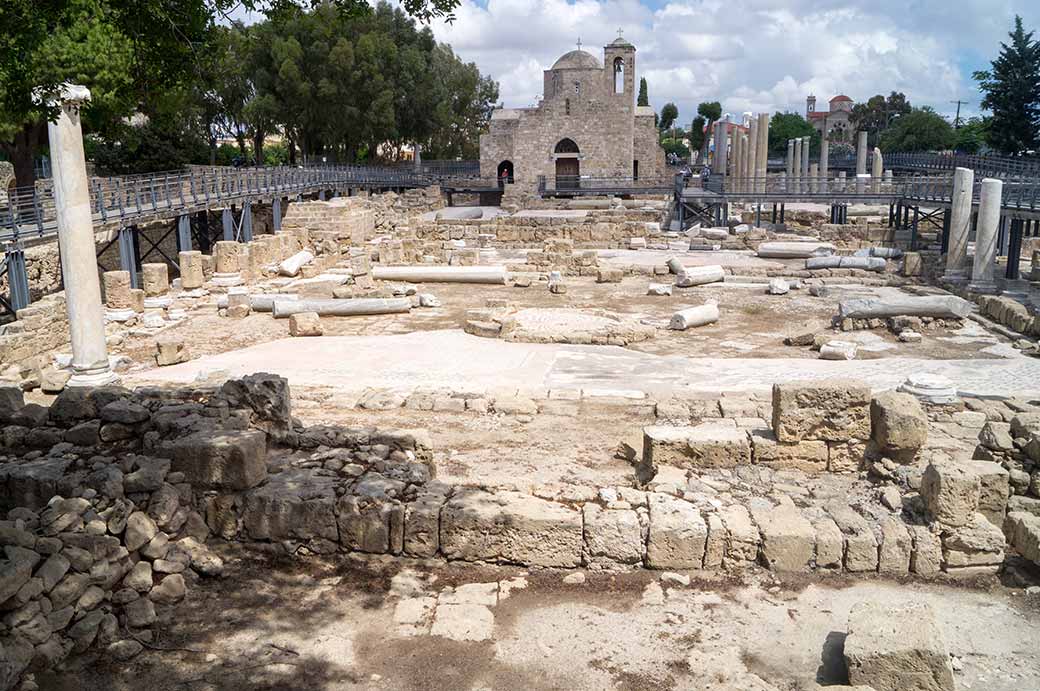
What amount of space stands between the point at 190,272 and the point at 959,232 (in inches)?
742

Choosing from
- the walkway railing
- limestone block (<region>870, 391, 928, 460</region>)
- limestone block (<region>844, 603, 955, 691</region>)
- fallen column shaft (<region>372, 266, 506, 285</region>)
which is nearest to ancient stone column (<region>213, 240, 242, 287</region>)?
the walkway railing

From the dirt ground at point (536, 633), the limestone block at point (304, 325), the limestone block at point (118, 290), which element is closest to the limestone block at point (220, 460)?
the dirt ground at point (536, 633)

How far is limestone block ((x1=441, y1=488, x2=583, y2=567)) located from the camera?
6.05 metres

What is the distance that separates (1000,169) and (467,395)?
2978cm

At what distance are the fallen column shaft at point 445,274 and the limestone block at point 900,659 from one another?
58.5ft

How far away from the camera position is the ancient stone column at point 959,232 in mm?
21375

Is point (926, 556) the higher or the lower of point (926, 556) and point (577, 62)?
the lower

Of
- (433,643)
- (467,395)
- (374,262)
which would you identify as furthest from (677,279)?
(433,643)

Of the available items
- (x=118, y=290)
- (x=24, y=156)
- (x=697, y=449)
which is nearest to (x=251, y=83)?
(x=24, y=156)

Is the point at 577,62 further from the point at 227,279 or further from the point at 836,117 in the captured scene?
the point at 836,117

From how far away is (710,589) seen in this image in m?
5.87

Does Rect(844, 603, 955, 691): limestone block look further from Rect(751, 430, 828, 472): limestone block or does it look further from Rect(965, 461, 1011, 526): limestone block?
Rect(751, 430, 828, 472): limestone block

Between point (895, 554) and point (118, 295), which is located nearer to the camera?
point (895, 554)

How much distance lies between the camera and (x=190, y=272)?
2048 cm
